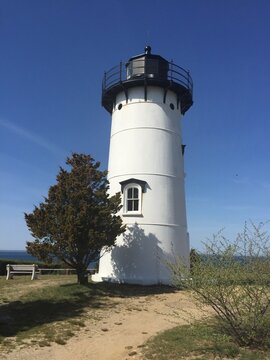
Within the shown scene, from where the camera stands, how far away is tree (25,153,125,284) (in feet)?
58.0

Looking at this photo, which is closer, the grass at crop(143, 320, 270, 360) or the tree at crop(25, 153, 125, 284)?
the grass at crop(143, 320, 270, 360)

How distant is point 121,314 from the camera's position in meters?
14.4

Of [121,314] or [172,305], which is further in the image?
[172,305]

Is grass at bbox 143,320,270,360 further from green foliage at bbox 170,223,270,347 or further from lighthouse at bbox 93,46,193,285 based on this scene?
lighthouse at bbox 93,46,193,285

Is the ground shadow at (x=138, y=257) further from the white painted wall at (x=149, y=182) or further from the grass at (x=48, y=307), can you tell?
the grass at (x=48, y=307)

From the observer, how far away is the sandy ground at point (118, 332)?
31.9 ft

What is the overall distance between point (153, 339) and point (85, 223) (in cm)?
774

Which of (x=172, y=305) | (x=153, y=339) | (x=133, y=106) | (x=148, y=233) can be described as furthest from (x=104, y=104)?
(x=153, y=339)

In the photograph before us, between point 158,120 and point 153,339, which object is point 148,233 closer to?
point 158,120

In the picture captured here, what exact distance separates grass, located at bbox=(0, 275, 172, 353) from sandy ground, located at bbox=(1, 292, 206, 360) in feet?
1.15

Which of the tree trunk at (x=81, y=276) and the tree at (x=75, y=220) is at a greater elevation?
the tree at (x=75, y=220)

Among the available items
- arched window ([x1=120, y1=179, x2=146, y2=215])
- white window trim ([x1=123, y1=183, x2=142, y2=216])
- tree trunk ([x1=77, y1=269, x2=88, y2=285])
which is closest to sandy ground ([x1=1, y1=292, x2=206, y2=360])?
tree trunk ([x1=77, y1=269, x2=88, y2=285])

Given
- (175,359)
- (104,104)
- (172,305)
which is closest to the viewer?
(175,359)

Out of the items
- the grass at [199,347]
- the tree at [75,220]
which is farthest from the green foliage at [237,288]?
the tree at [75,220]
